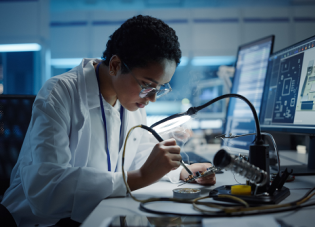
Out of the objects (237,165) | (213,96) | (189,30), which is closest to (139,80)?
(237,165)

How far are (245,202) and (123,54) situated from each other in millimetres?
733

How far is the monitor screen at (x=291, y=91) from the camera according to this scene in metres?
0.98

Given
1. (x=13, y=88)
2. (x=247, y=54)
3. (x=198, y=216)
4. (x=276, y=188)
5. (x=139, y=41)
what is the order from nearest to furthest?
(x=198, y=216) → (x=276, y=188) → (x=139, y=41) → (x=247, y=54) → (x=13, y=88)

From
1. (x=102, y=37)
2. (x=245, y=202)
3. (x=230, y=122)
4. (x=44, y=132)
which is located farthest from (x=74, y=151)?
(x=102, y=37)

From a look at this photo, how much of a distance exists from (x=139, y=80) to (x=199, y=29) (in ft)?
13.4

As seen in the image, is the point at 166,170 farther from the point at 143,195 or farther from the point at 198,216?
the point at 198,216

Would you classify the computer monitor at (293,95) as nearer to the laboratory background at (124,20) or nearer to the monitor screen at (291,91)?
the monitor screen at (291,91)

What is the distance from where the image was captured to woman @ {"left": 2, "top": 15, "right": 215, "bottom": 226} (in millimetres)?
716

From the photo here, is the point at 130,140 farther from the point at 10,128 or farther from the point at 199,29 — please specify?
the point at 199,29

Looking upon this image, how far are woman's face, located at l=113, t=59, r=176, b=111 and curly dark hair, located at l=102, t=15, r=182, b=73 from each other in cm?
2

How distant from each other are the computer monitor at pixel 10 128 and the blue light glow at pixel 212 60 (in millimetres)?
3950

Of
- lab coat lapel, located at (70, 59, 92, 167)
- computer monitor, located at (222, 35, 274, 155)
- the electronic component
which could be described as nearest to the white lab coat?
lab coat lapel, located at (70, 59, 92, 167)

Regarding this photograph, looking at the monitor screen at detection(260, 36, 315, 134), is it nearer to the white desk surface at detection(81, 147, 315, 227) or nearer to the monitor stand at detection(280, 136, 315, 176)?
the monitor stand at detection(280, 136, 315, 176)

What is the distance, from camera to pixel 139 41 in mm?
943
